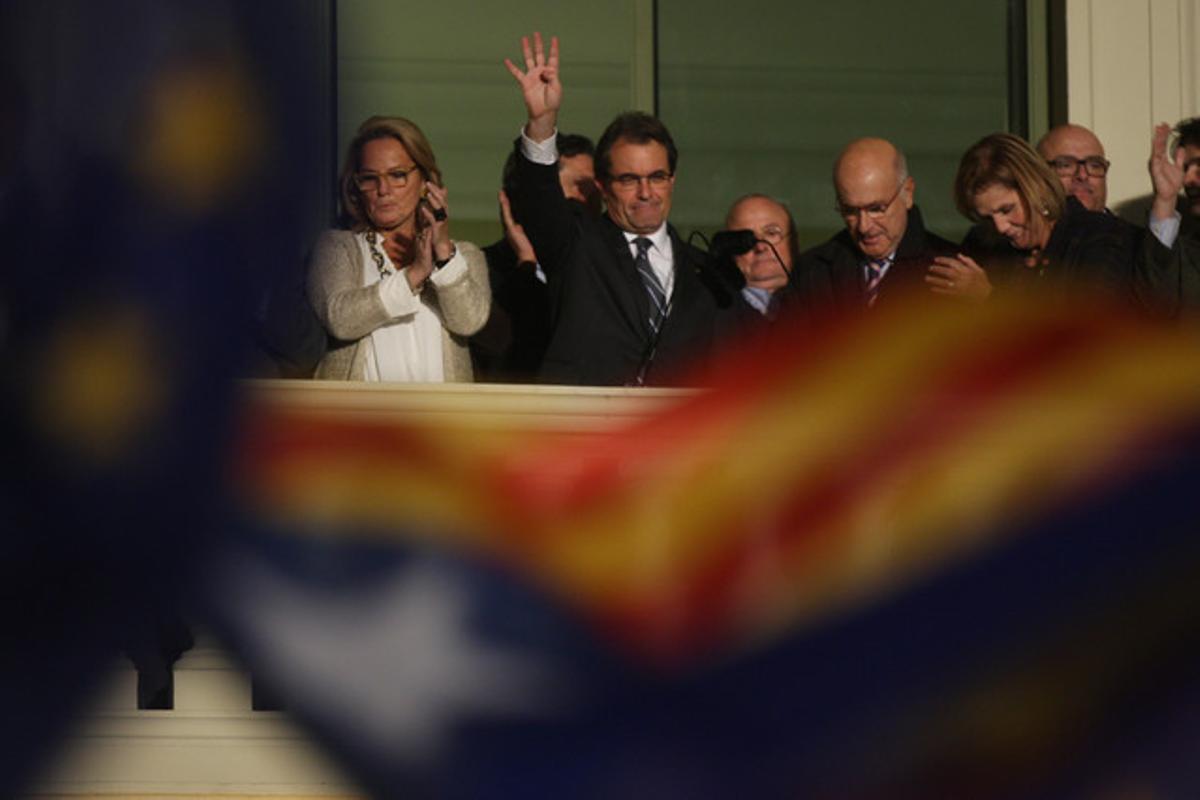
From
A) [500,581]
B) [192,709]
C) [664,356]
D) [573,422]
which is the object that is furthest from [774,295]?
[192,709]

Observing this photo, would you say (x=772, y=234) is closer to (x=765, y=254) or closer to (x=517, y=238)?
(x=765, y=254)

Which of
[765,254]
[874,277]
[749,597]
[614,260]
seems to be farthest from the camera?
[765,254]

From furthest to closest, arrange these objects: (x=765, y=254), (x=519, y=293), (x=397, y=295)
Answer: (x=765, y=254) < (x=519, y=293) < (x=397, y=295)

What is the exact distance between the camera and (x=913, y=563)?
5.44 meters

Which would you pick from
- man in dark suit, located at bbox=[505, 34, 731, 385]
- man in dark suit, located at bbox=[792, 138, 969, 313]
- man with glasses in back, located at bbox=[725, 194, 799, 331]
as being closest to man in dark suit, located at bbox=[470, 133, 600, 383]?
man in dark suit, located at bbox=[505, 34, 731, 385]

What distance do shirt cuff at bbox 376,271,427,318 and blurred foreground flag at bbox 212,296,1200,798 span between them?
18.8 inches

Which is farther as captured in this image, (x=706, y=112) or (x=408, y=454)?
(x=706, y=112)

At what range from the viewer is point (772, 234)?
6605 millimetres

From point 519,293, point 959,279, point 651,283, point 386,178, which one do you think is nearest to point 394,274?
point 386,178

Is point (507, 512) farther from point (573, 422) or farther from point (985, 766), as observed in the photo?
point (985, 766)

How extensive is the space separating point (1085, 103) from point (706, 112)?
1.36 m

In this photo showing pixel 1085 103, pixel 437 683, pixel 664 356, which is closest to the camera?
pixel 437 683

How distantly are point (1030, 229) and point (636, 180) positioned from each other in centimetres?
107

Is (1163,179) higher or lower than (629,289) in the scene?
higher
